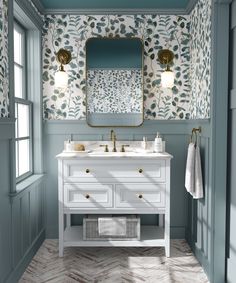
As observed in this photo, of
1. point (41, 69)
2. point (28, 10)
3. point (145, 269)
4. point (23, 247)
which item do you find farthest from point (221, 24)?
point (23, 247)

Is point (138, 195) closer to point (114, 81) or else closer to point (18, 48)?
point (114, 81)

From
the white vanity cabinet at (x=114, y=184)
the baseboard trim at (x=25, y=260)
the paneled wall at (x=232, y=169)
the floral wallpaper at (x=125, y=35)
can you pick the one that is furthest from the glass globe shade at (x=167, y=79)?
the baseboard trim at (x=25, y=260)

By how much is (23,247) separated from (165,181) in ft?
4.65

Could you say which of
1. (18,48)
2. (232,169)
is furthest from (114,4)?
(232,169)

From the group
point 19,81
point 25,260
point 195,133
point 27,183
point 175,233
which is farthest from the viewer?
point 175,233

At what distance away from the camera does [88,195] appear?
3449 mm

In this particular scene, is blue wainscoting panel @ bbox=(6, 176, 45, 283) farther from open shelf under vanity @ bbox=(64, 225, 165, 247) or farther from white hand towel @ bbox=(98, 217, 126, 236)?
white hand towel @ bbox=(98, 217, 126, 236)

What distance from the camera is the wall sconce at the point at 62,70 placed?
381 centimetres

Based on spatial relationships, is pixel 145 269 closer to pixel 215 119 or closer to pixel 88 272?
pixel 88 272

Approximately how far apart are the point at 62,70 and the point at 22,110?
60 centimetres

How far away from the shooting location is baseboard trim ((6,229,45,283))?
2.85 m

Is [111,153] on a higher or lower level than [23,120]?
lower

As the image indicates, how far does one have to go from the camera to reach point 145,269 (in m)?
3.29

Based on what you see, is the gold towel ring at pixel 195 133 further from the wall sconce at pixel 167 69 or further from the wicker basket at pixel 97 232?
the wicker basket at pixel 97 232
